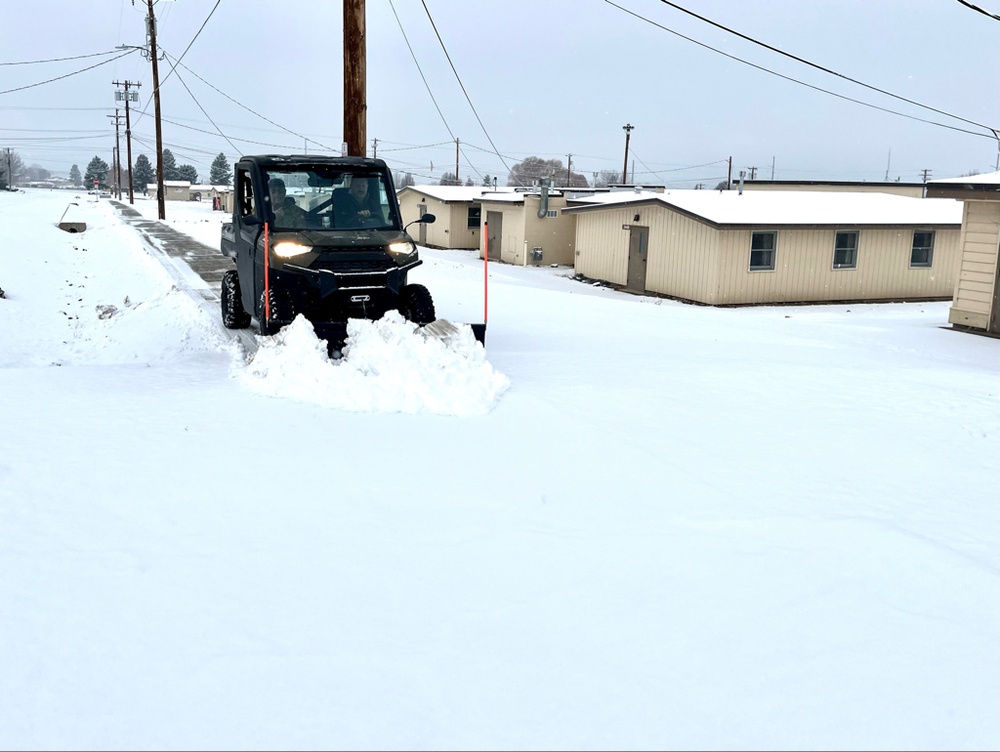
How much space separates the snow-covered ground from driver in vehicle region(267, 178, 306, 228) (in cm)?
162

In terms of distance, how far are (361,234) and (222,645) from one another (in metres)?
6.14

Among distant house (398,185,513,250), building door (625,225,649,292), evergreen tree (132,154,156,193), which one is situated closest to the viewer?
building door (625,225,649,292)

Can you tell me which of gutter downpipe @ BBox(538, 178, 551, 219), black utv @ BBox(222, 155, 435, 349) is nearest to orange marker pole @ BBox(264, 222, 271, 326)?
black utv @ BBox(222, 155, 435, 349)

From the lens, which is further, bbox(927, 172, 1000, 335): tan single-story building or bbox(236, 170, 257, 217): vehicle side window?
bbox(927, 172, 1000, 335): tan single-story building

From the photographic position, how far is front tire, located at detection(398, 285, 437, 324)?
9.33 meters

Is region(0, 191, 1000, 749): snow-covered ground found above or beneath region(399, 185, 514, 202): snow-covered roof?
beneath

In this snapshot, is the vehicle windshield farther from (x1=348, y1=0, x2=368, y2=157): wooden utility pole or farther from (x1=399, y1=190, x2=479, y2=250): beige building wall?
(x1=399, y1=190, x2=479, y2=250): beige building wall

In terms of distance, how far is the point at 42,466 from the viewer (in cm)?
589

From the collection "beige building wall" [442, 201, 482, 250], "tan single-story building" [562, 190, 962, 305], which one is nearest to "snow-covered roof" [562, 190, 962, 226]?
"tan single-story building" [562, 190, 962, 305]

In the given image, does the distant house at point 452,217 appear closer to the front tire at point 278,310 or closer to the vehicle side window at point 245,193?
the vehicle side window at point 245,193

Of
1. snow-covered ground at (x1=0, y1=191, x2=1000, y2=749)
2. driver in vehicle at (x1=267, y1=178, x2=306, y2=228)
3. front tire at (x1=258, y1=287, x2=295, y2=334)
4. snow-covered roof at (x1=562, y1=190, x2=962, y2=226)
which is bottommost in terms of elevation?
snow-covered ground at (x1=0, y1=191, x2=1000, y2=749)

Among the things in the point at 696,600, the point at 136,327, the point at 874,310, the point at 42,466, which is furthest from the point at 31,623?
the point at 874,310

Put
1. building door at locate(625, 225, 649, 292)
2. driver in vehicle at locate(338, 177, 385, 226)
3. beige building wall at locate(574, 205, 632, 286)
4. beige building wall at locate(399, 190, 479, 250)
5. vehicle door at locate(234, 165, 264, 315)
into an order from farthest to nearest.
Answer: beige building wall at locate(399, 190, 479, 250), beige building wall at locate(574, 205, 632, 286), building door at locate(625, 225, 649, 292), driver in vehicle at locate(338, 177, 385, 226), vehicle door at locate(234, 165, 264, 315)

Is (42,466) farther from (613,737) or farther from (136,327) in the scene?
A: (136,327)
